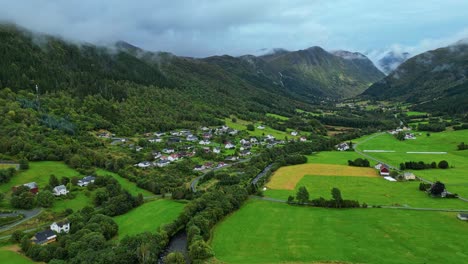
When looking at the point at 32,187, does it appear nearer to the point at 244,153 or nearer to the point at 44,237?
the point at 44,237

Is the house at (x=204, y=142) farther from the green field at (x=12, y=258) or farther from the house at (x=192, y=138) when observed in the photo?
the green field at (x=12, y=258)

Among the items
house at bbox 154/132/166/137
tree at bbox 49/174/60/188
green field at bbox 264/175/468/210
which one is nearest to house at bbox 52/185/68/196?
tree at bbox 49/174/60/188

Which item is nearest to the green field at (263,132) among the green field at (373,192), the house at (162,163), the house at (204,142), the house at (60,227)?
the house at (204,142)

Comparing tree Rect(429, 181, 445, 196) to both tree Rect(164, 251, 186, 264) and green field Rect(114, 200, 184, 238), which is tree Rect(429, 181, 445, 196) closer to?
green field Rect(114, 200, 184, 238)

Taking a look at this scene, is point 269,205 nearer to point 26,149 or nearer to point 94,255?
point 94,255

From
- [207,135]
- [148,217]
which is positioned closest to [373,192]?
[148,217]
